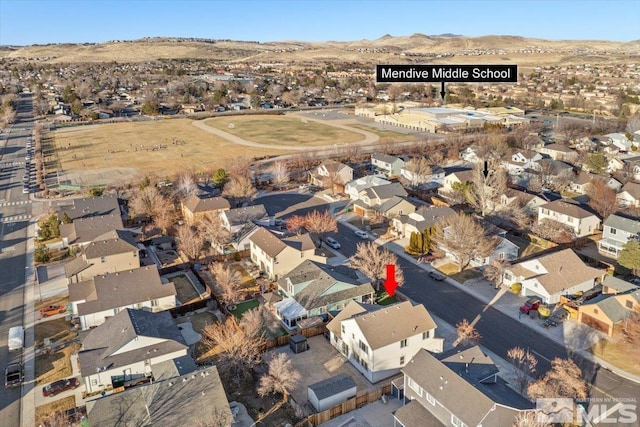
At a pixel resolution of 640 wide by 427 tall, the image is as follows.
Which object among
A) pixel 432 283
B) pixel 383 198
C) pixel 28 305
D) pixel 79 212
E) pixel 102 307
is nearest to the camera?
pixel 102 307

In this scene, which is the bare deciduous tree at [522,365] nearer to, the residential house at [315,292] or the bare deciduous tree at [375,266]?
→ the residential house at [315,292]

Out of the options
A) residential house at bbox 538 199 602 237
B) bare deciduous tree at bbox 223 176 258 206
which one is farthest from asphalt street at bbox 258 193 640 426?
residential house at bbox 538 199 602 237

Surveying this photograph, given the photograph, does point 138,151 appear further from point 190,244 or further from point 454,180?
point 454,180

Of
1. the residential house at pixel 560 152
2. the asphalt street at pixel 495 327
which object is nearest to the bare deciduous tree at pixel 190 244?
the asphalt street at pixel 495 327

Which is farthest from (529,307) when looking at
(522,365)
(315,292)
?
(315,292)

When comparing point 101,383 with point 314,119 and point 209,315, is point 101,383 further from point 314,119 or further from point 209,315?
point 314,119

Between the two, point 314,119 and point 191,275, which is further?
point 314,119

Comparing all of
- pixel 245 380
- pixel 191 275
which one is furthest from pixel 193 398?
pixel 191 275

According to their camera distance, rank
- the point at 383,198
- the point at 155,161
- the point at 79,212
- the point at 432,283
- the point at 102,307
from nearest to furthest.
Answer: the point at 102,307 → the point at 432,283 → the point at 79,212 → the point at 383,198 → the point at 155,161
